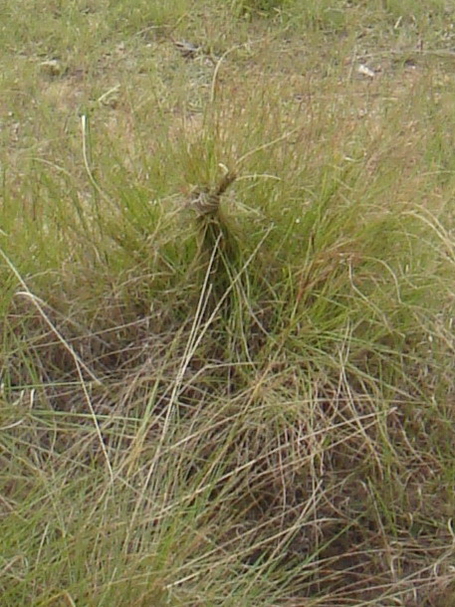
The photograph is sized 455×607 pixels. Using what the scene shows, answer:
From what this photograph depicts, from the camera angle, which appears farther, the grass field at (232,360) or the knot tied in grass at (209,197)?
the knot tied in grass at (209,197)

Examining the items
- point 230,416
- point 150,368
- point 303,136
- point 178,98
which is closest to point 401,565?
point 230,416

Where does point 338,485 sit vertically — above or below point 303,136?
below

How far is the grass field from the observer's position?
163cm

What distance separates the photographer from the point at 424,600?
1742 mm

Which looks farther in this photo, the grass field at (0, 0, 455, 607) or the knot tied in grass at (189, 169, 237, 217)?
the knot tied in grass at (189, 169, 237, 217)

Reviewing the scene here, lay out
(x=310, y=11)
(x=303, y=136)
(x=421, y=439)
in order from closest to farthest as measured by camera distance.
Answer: (x=421, y=439)
(x=303, y=136)
(x=310, y=11)

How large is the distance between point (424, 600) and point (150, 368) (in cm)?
64

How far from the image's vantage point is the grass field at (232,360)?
1.63 m

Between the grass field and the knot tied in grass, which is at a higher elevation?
the knot tied in grass

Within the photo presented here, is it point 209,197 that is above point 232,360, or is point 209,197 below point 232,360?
above

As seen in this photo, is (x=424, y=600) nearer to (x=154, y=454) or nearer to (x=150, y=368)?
(x=154, y=454)

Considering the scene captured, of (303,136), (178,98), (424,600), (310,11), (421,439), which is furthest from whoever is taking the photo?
(310,11)

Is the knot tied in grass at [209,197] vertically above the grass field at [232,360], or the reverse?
the knot tied in grass at [209,197]

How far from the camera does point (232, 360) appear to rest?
6.28ft
